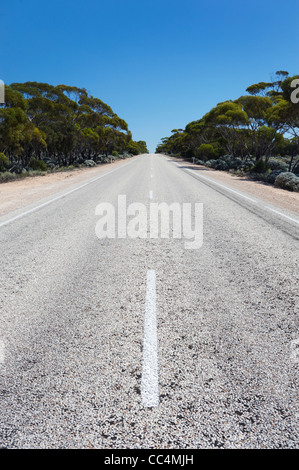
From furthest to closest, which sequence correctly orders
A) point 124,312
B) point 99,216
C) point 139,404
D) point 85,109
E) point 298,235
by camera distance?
point 85,109, point 99,216, point 298,235, point 124,312, point 139,404

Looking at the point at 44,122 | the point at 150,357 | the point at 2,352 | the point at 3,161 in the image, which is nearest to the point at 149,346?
the point at 150,357

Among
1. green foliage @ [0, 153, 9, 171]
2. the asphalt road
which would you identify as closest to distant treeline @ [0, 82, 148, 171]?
green foliage @ [0, 153, 9, 171]

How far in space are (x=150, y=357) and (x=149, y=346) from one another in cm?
13

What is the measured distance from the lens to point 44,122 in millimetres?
27562

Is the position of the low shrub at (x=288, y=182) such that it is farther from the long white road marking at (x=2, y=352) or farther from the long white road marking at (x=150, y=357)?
the long white road marking at (x=2, y=352)

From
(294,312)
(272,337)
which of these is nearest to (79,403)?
(272,337)

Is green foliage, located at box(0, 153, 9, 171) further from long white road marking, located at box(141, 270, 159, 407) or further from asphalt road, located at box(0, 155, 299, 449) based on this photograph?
long white road marking, located at box(141, 270, 159, 407)

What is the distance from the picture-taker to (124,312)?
2.93 meters

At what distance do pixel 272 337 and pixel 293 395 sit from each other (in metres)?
0.64

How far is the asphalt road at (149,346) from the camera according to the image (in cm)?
171

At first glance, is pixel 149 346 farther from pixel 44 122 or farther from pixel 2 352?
pixel 44 122

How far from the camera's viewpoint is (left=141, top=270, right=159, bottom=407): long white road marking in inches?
75.4

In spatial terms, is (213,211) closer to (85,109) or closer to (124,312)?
(124,312)

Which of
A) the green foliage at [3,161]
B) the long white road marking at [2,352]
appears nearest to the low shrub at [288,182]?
the long white road marking at [2,352]
